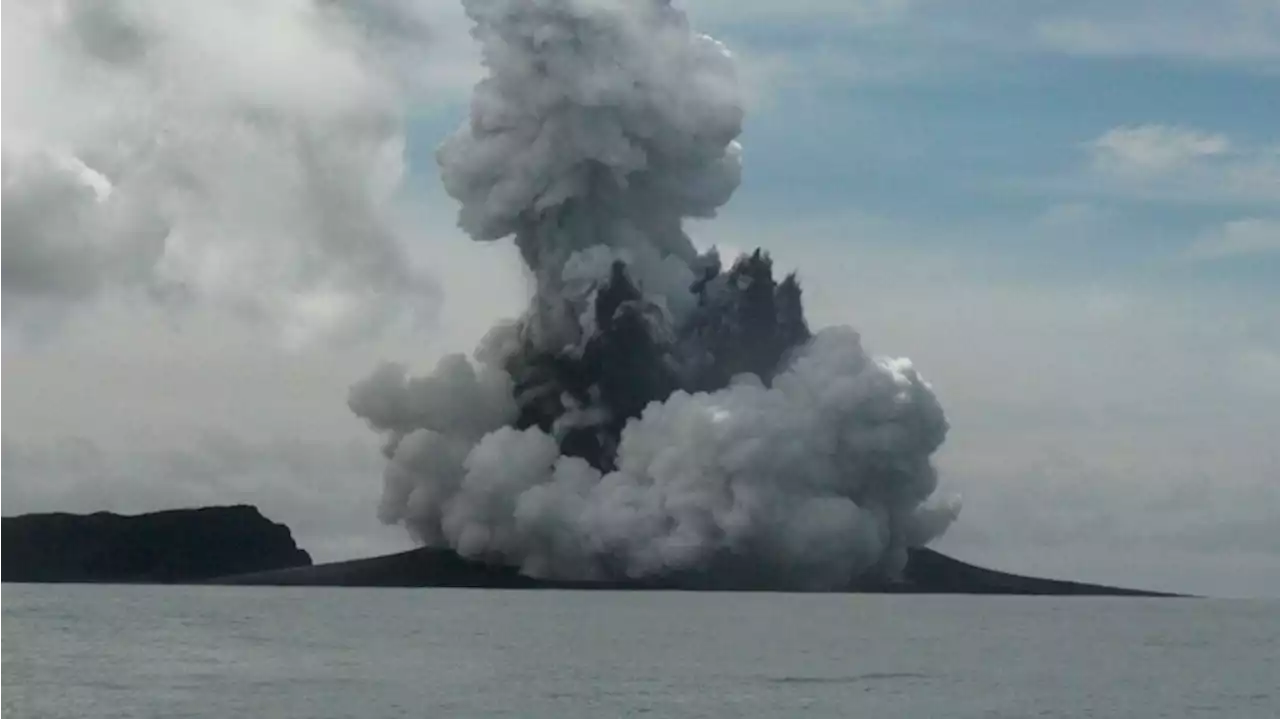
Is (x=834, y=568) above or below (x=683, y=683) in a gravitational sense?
above

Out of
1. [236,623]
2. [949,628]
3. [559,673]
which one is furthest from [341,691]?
[949,628]

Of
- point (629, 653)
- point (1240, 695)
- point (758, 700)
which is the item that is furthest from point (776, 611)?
point (758, 700)

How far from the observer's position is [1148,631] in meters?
181

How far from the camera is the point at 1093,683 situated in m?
102

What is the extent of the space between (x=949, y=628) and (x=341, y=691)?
85.3 m

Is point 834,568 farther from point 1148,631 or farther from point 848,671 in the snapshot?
point 848,671

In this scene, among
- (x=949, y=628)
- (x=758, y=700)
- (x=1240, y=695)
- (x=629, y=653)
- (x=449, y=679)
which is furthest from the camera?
(x=949, y=628)

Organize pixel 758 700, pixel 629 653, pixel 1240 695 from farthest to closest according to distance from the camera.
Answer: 1. pixel 629 653
2. pixel 1240 695
3. pixel 758 700

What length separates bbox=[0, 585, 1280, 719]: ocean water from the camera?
8125 centimetres

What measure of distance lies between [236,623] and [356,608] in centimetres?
3115

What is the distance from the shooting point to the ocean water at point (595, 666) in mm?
81250

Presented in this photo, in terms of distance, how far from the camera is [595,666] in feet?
336

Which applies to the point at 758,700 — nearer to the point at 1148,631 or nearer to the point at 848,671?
the point at 848,671

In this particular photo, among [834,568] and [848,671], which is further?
[834,568]
